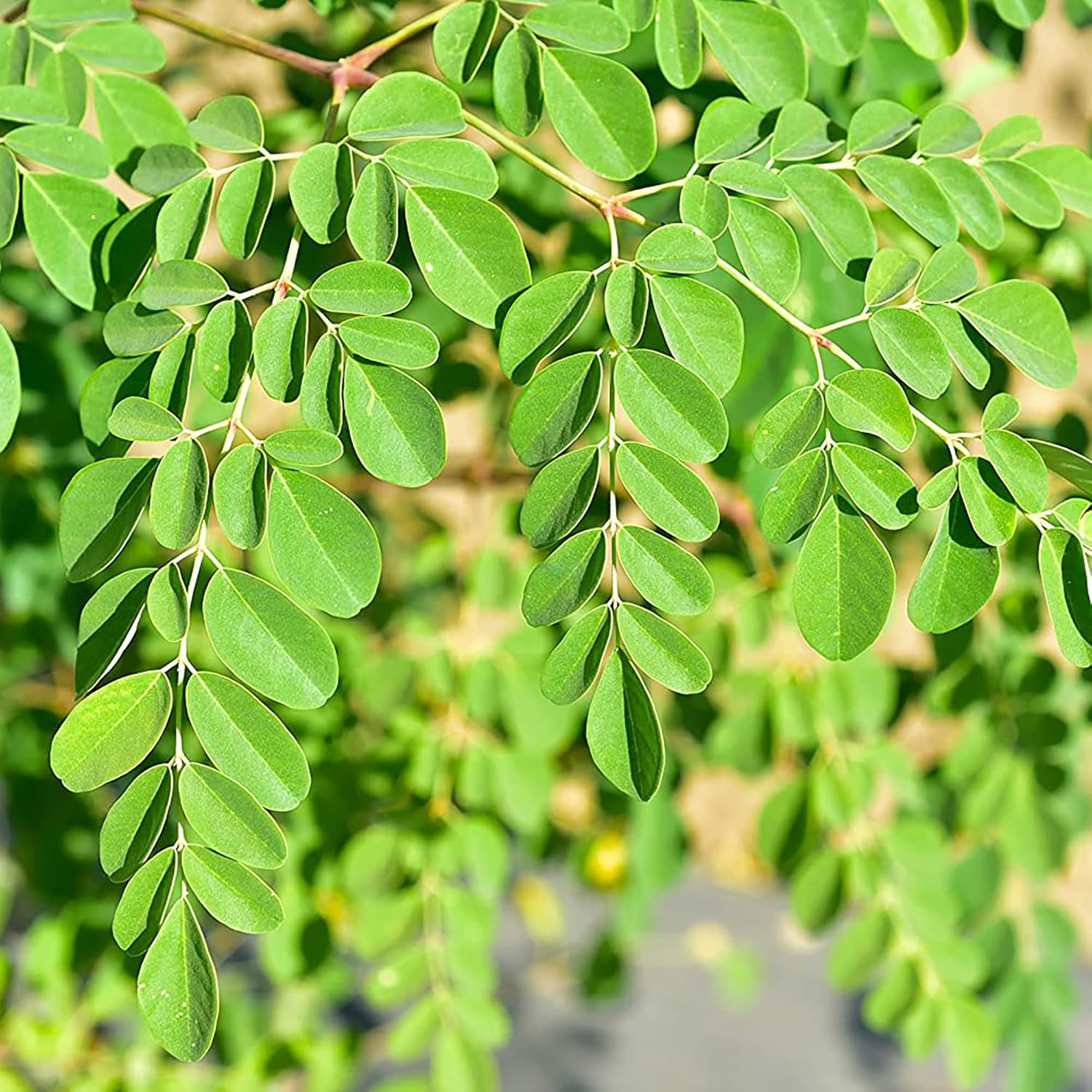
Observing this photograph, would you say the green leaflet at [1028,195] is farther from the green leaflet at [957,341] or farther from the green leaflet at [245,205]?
the green leaflet at [245,205]

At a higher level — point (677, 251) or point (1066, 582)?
point (677, 251)

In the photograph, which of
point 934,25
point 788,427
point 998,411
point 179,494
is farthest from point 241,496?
point 934,25

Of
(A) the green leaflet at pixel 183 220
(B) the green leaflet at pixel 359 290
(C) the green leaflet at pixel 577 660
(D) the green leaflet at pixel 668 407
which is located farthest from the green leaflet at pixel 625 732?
(A) the green leaflet at pixel 183 220

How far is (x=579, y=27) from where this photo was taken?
679 mm

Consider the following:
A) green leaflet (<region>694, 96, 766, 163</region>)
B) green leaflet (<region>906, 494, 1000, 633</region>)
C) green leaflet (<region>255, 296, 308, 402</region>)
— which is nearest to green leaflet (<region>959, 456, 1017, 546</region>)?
green leaflet (<region>906, 494, 1000, 633</region>)

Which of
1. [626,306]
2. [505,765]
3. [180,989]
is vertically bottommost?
[505,765]

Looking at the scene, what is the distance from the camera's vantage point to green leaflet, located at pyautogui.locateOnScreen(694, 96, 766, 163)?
2.29 feet

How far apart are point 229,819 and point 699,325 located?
13.3 inches

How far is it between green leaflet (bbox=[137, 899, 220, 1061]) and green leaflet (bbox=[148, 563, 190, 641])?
Result: 0.42 ft

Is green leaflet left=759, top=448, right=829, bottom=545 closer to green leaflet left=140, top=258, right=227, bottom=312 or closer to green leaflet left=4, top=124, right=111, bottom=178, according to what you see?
green leaflet left=140, top=258, right=227, bottom=312

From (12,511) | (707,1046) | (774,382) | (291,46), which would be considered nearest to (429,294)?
(291,46)

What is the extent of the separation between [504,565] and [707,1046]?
4.59 feet

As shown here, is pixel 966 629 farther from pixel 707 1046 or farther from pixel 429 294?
pixel 707 1046

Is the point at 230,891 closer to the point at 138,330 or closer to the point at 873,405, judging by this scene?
the point at 138,330
